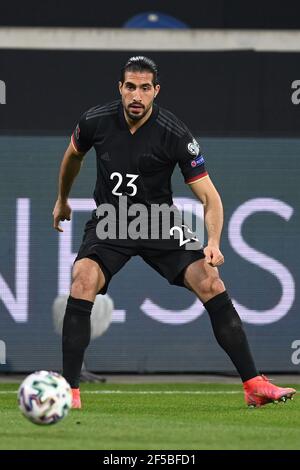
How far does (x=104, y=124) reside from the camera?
30.2 feet

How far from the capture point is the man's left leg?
9000mm

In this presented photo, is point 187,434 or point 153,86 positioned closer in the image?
point 187,434

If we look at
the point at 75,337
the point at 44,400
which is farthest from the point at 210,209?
the point at 44,400

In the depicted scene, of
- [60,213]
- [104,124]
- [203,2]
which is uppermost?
[203,2]

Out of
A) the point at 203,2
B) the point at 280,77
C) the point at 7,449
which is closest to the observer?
the point at 7,449

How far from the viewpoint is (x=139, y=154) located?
9109mm

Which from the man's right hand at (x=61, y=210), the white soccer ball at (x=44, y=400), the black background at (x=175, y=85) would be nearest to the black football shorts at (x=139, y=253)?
the man's right hand at (x=61, y=210)

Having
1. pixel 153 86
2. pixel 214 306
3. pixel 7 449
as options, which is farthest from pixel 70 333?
pixel 7 449

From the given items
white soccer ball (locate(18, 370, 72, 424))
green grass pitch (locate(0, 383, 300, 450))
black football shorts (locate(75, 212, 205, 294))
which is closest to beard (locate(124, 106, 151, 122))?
black football shorts (locate(75, 212, 205, 294))

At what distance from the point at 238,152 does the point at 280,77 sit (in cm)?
84

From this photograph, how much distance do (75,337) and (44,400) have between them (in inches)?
62.8

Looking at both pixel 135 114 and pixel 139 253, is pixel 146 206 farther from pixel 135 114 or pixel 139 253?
pixel 135 114

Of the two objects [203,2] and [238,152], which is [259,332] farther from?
[203,2]

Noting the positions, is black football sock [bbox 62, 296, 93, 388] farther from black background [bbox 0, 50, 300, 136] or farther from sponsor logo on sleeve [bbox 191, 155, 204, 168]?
black background [bbox 0, 50, 300, 136]
